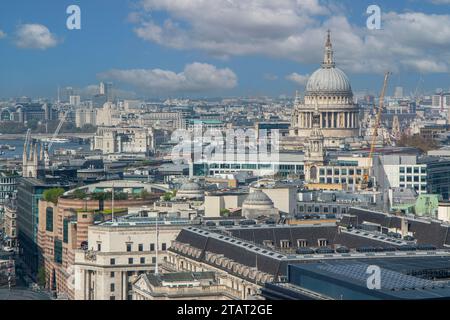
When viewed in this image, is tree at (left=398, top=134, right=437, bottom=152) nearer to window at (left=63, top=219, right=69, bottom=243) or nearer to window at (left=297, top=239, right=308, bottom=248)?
window at (left=63, top=219, right=69, bottom=243)

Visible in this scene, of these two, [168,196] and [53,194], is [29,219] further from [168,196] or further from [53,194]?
[168,196]

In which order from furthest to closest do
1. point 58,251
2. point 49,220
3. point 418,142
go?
1. point 418,142
2. point 49,220
3. point 58,251

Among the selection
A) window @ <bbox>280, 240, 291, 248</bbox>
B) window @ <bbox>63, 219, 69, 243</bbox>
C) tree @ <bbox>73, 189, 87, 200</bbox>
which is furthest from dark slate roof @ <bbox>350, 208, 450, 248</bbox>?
tree @ <bbox>73, 189, 87, 200</bbox>

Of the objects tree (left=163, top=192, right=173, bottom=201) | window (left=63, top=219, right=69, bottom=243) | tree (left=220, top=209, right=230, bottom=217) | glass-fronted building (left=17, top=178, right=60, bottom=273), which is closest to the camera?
tree (left=220, top=209, right=230, bottom=217)

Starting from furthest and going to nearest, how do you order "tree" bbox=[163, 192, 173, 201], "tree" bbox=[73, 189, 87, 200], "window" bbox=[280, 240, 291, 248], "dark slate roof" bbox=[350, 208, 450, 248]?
"tree" bbox=[163, 192, 173, 201] < "tree" bbox=[73, 189, 87, 200] < "window" bbox=[280, 240, 291, 248] < "dark slate roof" bbox=[350, 208, 450, 248]

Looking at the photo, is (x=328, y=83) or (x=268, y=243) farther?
(x=328, y=83)

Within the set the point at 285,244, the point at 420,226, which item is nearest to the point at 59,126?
the point at 285,244
